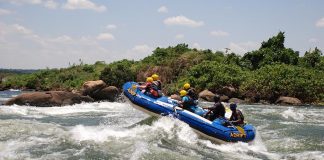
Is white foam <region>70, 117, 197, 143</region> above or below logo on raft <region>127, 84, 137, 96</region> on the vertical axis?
below

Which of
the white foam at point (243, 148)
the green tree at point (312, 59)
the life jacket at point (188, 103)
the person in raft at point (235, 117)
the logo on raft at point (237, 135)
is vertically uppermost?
the green tree at point (312, 59)

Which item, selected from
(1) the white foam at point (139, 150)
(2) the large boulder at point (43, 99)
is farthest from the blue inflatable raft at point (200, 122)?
(2) the large boulder at point (43, 99)

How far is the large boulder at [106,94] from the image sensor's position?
90.3 ft

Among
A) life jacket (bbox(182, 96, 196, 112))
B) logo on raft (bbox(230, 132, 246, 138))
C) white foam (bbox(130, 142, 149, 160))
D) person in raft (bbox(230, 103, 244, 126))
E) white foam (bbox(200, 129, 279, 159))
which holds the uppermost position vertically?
life jacket (bbox(182, 96, 196, 112))

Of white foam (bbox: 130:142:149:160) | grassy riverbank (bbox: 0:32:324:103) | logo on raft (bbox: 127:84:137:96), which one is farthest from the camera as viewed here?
grassy riverbank (bbox: 0:32:324:103)

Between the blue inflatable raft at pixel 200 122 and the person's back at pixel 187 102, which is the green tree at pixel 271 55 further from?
the person's back at pixel 187 102

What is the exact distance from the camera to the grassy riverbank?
104ft

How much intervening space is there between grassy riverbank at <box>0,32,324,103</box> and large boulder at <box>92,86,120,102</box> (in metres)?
7.43

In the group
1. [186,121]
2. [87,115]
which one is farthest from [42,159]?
[87,115]

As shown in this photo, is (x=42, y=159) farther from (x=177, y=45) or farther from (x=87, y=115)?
(x=177, y=45)

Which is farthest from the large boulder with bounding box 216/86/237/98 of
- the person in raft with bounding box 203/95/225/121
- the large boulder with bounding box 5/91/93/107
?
the person in raft with bounding box 203/95/225/121

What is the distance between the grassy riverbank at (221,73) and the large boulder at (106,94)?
7.43 metres

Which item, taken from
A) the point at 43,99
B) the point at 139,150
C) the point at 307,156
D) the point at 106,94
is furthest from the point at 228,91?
the point at 139,150

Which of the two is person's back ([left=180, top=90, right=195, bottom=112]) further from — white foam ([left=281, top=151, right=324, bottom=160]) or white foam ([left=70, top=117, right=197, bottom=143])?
white foam ([left=281, top=151, right=324, bottom=160])
